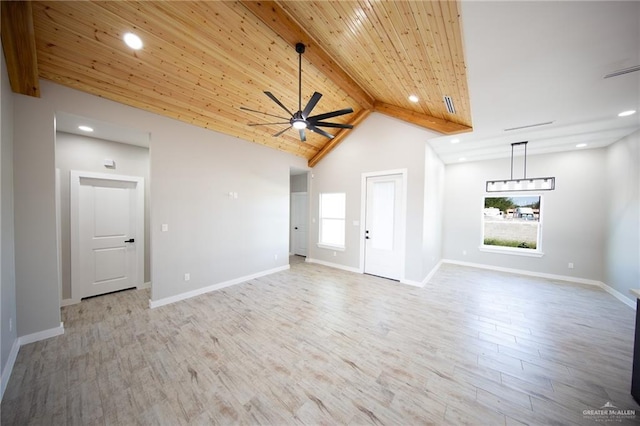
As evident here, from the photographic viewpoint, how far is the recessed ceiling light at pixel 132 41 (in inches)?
91.0

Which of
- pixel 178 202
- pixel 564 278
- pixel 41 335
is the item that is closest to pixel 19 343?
pixel 41 335

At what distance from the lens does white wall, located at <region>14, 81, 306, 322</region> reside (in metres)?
2.43

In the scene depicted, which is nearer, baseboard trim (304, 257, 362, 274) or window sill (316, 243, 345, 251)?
baseboard trim (304, 257, 362, 274)

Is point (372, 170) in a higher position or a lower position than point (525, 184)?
higher

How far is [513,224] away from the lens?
5.39 meters

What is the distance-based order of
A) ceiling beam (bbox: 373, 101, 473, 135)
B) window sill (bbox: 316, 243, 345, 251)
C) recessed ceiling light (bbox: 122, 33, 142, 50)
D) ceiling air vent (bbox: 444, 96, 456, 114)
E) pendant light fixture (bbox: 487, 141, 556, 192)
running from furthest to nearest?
window sill (bbox: 316, 243, 345, 251)
pendant light fixture (bbox: 487, 141, 556, 192)
ceiling beam (bbox: 373, 101, 473, 135)
ceiling air vent (bbox: 444, 96, 456, 114)
recessed ceiling light (bbox: 122, 33, 142, 50)

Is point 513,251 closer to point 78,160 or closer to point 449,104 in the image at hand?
point 449,104

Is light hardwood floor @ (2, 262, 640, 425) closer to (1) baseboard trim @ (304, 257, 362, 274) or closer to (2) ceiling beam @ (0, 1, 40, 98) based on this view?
(1) baseboard trim @ (304, 257, 362, 274)

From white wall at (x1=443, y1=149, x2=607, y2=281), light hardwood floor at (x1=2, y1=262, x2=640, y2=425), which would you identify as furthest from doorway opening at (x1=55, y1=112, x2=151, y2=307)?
white wall at (x1=443, y1=149, x2=607, y2=281)

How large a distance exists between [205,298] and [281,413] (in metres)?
2.67

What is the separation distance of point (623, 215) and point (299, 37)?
247 inches

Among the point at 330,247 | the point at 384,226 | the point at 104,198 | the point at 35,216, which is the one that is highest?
the point at 104,198

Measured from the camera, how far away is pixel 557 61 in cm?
198

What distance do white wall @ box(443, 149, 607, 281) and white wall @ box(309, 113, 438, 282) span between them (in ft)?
7.76
